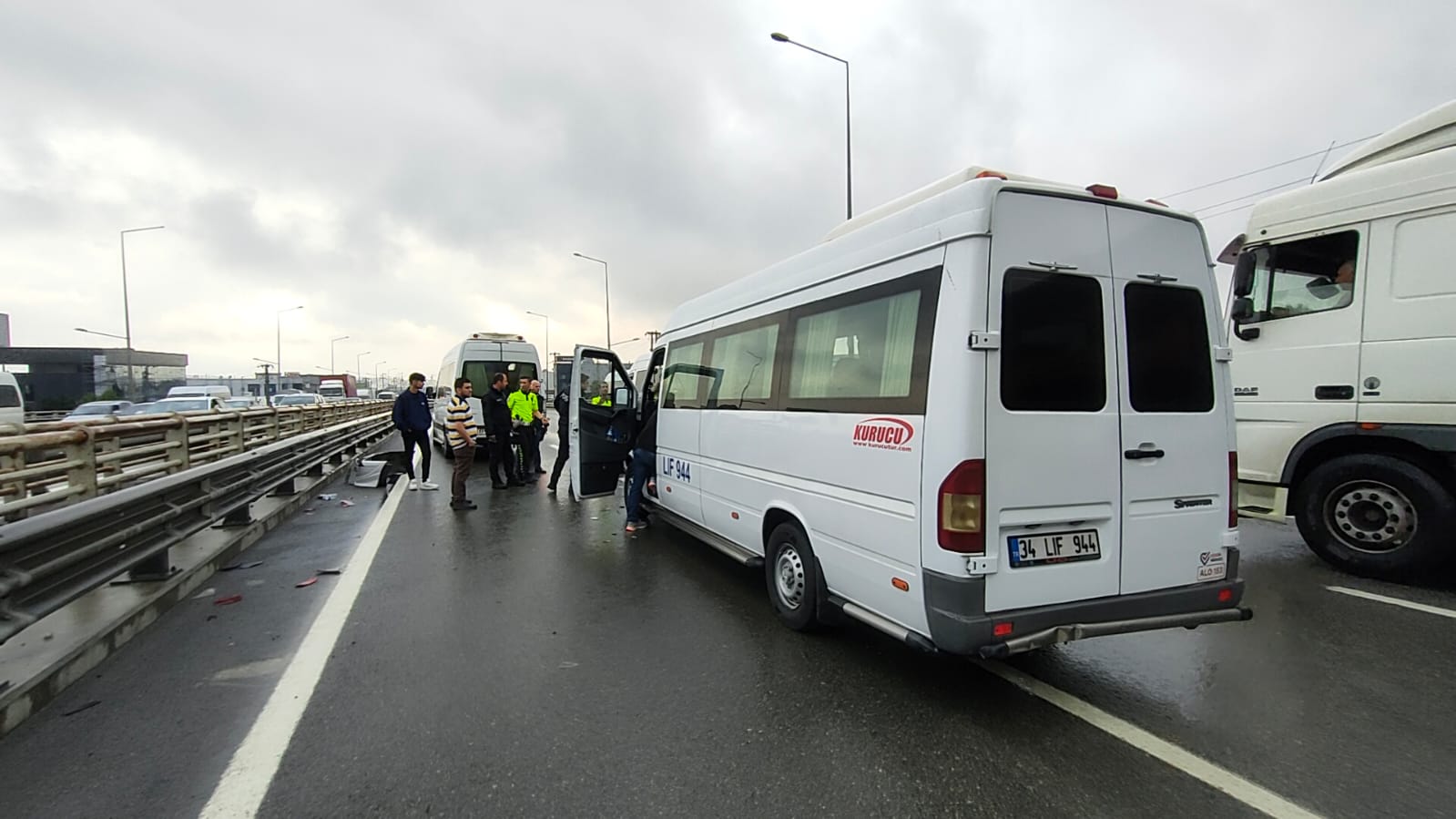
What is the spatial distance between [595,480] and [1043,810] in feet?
20.9

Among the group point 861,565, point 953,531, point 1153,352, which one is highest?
point 1153,352

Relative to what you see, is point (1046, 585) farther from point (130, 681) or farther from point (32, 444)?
point (32, 444)

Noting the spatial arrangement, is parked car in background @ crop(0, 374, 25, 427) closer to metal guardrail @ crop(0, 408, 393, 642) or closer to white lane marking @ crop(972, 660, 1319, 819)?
metal guardrail @ crop(0, 408, 393, 642)

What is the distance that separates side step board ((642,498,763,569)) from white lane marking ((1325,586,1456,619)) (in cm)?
461

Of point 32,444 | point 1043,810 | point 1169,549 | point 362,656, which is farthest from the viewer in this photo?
point 32,444

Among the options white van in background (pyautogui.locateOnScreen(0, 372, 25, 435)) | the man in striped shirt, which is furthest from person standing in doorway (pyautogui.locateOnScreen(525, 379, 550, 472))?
white van in background (pyautogui.locateOnScreen(0, 372, 25, 435))

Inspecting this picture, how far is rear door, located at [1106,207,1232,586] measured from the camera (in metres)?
3.45

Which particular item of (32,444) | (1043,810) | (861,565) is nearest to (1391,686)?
(1043,810)

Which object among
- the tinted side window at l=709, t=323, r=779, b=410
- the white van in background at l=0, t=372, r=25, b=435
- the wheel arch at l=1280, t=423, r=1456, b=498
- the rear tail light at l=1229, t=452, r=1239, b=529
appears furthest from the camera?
the white van in background at l=0, t=372, r=25, b=435

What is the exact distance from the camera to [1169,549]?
3512 millimetres

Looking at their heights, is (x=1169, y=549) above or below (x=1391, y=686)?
above

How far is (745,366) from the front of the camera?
5.34 meters

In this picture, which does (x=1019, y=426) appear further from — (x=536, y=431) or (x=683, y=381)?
(x=536, y=431)

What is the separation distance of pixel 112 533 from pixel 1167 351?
6.44 metres
